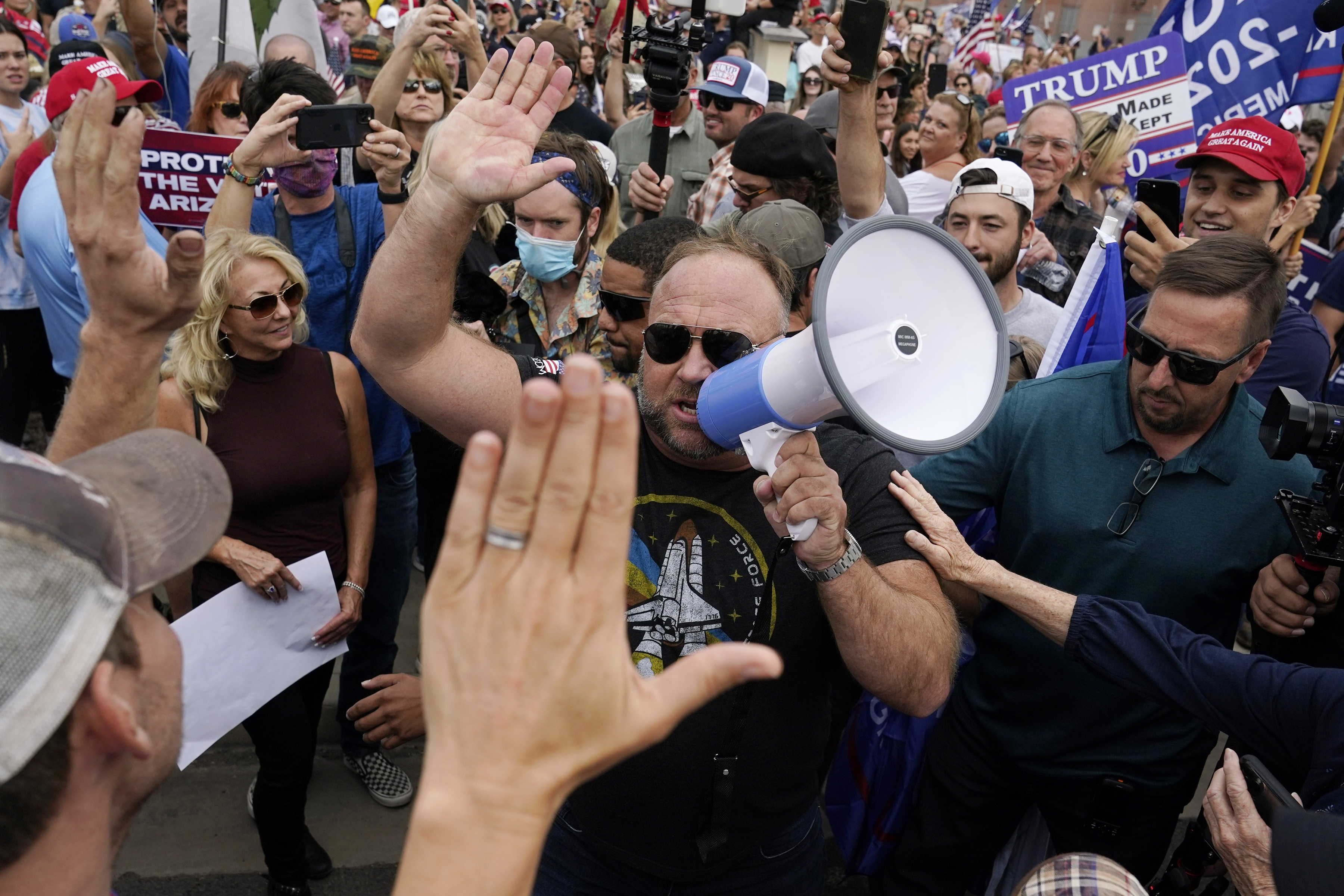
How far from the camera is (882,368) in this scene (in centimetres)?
161

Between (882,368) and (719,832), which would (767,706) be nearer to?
(719,832)

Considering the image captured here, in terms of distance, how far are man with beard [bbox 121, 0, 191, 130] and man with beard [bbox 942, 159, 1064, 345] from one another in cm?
426

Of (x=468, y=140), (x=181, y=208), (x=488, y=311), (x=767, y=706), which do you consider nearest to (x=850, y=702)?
(x=767, y=706)

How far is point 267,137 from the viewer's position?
3.36m

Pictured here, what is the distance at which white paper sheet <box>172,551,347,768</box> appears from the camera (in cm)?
257

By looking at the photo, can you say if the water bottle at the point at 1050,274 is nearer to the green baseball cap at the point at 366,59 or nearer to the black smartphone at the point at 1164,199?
the black smartphone at the point at 1164,199

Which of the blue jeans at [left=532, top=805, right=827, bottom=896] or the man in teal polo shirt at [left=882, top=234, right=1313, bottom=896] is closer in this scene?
the blue jeans at [left=532, top=805, right=827, bottom=896]

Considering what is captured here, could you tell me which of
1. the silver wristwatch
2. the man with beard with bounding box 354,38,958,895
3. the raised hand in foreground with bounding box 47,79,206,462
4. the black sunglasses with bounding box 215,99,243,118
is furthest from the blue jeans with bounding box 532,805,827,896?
the black sunglasses with bounding box 215,99,243,118

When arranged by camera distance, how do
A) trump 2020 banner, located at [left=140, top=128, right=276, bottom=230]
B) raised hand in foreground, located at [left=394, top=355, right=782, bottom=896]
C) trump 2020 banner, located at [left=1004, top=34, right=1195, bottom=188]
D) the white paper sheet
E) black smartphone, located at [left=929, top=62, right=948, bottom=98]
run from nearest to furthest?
raised hand in foreground, located at [left=394, top=355, right=782, bottom=896]
the white paper sheet
trump 2020 banner, located at [left=140, top=128, right=276, bottom=230]
trump 2020 banner, located at [left=1004, top=34, right=1195, bottom=188]
black smartphone, located at [left=929, top=62, right=948, bottom=98]

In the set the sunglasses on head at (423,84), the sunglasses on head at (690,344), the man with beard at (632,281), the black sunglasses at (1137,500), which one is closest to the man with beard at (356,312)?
the man with beard at (632,281)

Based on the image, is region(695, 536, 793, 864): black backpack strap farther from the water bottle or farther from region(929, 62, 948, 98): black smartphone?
region(929, 62, 948, 98): black smartphone

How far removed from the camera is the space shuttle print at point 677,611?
78.1 inches

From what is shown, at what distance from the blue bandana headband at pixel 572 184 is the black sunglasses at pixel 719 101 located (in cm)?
225

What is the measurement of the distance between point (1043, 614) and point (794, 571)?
0.65 meters
